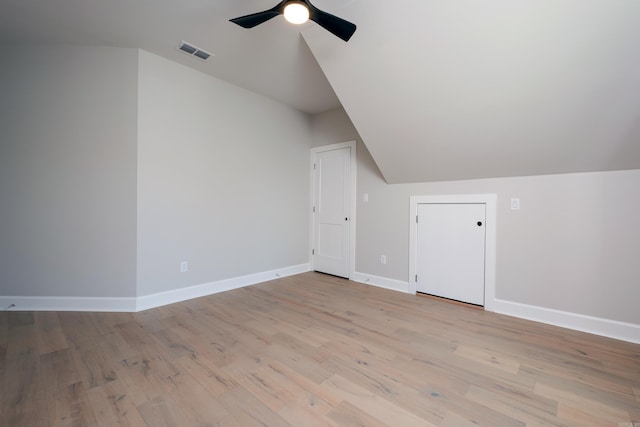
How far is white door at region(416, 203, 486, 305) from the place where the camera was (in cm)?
284

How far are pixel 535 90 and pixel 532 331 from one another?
1.96m

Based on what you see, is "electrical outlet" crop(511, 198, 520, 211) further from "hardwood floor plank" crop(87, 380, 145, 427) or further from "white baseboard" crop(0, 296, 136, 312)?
"white baseboard" crop(0, 296, 136, 312)

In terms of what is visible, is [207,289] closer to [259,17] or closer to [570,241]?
[259,17]

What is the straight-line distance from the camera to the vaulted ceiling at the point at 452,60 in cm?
172

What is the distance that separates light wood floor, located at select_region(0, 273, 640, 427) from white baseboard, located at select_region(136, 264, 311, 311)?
14 centimetres

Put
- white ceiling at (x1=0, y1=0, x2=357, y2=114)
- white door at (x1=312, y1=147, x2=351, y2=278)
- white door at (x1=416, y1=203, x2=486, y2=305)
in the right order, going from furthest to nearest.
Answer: white door at (x1=312, y1=147, x2=351, y2=278) < white door at (x1=416, y1=203, x2=486, y2=305) < white ceiling at (x1=0, y1=0, x2=357, y2=114)

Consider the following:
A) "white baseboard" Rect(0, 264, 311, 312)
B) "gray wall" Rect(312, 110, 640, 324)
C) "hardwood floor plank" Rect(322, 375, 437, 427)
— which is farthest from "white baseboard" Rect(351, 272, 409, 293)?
"white baseboard" Rect(0, 264, 311, 312)

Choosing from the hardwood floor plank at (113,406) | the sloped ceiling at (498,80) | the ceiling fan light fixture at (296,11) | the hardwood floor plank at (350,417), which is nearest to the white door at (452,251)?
the sloped ceiling at (498,80)

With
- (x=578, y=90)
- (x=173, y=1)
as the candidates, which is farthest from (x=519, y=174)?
(x=173, y=1)

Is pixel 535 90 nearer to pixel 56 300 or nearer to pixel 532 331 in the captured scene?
pixel 532 331

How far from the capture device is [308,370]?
5.62ft

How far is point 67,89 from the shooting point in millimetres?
2611

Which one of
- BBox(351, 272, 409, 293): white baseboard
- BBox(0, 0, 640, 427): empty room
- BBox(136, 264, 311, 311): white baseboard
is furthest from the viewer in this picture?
BBox(351, 272, 409, 293): white baseboard

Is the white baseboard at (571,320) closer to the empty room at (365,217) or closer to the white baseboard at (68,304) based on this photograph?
the empty room at (365,217)
